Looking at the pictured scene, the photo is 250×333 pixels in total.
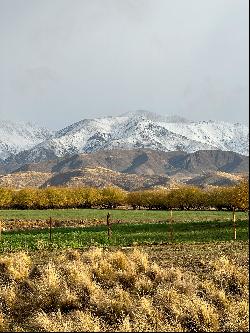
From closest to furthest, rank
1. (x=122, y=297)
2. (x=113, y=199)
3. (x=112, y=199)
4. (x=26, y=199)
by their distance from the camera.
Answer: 1. (x=122, y=297)
2. (x=26, y=199)
3. (x=112, y=199)
4. (x=113, y=199)

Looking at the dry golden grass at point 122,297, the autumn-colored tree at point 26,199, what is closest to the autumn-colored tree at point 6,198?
the autumn-colored tree at point 26,199

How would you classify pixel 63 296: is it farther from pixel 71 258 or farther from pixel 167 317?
pixel 71 258

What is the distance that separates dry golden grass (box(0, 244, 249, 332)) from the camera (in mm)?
16000

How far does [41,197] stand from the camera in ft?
402

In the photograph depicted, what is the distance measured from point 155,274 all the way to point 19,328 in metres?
6.97

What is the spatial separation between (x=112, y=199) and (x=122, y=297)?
115 metres

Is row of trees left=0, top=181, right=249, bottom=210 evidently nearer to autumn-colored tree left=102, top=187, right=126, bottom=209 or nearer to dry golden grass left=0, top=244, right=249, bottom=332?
autumn-colored tree left=102, top=187, right=126, bottom=209

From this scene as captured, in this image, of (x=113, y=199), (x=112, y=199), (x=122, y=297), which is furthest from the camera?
(x=113, y=199)

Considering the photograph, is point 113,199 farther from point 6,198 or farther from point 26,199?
point 6,198

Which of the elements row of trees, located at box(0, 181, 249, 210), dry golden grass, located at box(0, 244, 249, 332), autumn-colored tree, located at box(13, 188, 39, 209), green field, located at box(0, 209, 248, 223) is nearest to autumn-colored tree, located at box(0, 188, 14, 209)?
row of trees, located at box(0, 181, 249, 210)

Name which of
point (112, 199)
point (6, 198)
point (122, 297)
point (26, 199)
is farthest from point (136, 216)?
point (122, 297)

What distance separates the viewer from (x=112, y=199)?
437ft

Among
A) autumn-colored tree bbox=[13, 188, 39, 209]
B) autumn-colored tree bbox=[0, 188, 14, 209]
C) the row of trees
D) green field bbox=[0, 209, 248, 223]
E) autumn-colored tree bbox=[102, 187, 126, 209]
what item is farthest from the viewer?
autumn-colored tree bbox=[102, 187, 126, 209]

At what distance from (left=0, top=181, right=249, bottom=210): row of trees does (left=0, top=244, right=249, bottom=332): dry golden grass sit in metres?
86.7
